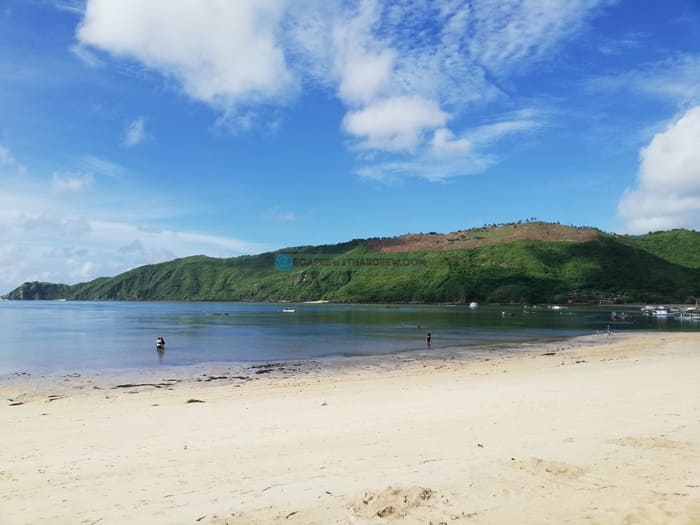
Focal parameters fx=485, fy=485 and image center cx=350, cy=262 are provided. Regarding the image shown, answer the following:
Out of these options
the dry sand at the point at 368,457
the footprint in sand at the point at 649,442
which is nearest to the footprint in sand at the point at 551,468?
the dry sand at the point at 368,457

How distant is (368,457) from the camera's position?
9641 millimetres

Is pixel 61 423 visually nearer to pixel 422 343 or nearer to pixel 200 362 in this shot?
pixel 200 362

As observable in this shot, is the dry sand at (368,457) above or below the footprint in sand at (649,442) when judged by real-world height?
below

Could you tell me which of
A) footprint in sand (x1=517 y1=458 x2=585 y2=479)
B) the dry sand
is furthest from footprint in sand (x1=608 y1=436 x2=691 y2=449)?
footprint in sand (x1=517 y1=458 x2=585 y2=479)

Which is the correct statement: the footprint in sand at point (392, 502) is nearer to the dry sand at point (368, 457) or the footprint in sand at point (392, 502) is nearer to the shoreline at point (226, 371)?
the dry sand at point (368, 457)

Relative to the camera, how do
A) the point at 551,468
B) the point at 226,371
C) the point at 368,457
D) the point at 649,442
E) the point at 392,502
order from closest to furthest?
A: the point at 392,502 → the point at 551,468 → the point at 368,457 → the point at 649,442 → the point at 226,371

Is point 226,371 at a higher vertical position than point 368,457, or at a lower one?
lower

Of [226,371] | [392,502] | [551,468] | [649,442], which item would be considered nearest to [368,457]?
[392,502]

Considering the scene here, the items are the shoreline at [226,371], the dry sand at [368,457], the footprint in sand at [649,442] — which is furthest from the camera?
the shoreline at [226,371]

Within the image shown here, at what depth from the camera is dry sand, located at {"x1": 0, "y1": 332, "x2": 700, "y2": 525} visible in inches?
275

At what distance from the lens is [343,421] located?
1343 cm

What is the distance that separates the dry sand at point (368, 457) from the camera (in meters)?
6.99

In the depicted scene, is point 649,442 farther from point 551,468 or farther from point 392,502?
point 392,502

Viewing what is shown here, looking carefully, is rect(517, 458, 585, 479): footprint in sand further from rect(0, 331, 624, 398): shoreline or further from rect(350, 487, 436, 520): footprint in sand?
rect(0, 331, 624, 398): shoreline
